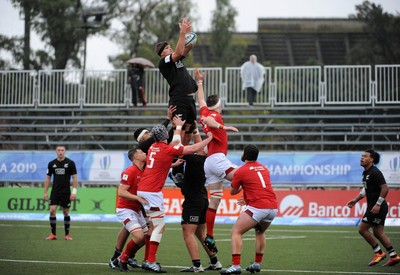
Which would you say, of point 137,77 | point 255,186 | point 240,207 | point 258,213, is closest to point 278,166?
point 240,207

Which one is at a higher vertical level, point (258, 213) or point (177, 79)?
point (177, 79)

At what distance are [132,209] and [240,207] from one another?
13.6 m

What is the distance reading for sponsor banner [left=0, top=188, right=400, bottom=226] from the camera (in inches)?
1071

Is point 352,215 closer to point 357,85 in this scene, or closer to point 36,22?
point 357,85

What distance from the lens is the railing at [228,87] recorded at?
3197cm

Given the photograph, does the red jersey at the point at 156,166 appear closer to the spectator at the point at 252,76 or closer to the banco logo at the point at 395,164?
the banco logo at the point at 395,164

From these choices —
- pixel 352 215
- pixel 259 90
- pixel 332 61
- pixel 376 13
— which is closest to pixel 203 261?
pixel 352 215

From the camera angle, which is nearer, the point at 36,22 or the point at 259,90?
the point at 259,90

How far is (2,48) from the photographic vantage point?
4203cm

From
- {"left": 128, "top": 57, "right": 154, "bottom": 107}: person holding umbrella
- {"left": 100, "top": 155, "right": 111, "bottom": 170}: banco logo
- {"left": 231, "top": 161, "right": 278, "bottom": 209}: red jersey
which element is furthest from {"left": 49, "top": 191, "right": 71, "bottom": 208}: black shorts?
{"left": 128, "top": 57, "right": 154, "bottom": 107}: person holding umbrella

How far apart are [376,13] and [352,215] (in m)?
16.2

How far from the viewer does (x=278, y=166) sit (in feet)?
94.0

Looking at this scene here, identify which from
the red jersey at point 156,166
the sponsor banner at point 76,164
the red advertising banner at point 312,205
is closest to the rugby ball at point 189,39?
the red jersey at point 156,166

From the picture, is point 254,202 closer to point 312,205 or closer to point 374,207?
point 374,207
